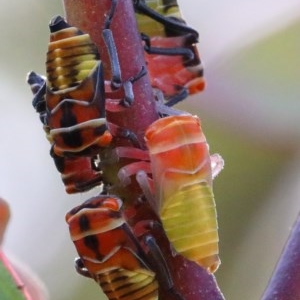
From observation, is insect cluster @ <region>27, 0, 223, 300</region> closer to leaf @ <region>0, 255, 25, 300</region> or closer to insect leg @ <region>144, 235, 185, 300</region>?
insect leg @ <region>144, 235, 185, 300</region>

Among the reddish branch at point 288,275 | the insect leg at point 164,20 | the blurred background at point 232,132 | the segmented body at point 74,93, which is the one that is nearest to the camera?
the reddish branch at point 288,275

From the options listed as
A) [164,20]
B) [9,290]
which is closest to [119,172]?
[9,290]

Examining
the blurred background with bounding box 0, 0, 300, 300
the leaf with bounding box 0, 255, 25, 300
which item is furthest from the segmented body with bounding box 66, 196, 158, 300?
the blurred background with bounding box 0, 0, 300, 300

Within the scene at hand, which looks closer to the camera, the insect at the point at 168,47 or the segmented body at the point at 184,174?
the segmented body at the point at 184,174

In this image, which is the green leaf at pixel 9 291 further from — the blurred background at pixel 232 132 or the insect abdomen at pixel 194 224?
the blurred background at pixel 232 132

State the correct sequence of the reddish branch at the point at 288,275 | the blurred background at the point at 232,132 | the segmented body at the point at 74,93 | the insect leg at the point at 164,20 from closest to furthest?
the reddish branch at the point at 288,275, the segmented body at the point at 74,93, the insect leg at the point at 164,20, the blurred background at the point at 232,132

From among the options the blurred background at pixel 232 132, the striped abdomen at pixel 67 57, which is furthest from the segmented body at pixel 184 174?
the blurred background at pixel 232 132

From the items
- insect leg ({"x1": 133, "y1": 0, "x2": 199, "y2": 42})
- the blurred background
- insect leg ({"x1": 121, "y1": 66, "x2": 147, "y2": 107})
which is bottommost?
the blurred background
